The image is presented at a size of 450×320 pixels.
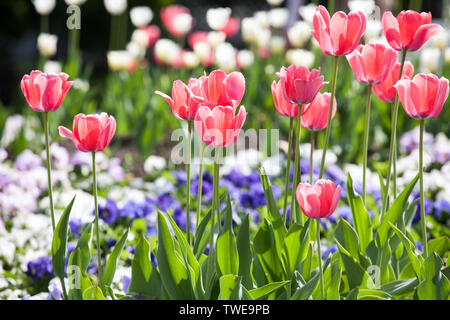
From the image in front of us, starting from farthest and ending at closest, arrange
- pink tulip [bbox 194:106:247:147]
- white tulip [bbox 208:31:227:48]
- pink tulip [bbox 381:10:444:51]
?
white tulip [bbox 208:31:227:48] → pink tulip [bbox 381:10:444:51] → pink tulip [bbox 194:106:247:147]

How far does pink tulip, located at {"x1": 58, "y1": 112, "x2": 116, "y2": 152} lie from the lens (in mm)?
1412

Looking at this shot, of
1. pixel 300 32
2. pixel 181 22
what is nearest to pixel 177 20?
pixel 181 22

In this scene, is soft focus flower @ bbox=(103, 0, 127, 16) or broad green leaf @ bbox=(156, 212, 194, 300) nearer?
broad green leaf @ bbox=(156, 212, 194, 300)

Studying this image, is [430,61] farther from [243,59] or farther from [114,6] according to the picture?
[114,6]

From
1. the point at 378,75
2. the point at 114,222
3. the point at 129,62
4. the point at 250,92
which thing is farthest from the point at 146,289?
the point at 129,62

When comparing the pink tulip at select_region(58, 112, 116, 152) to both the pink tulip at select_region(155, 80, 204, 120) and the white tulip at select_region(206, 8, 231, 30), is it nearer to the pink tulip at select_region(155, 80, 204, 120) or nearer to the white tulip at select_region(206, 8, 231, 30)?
the pink tulip at select_region(155, 80, 204, 120)

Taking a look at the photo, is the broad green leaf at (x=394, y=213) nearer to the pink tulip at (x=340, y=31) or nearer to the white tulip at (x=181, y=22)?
the pink tulip at (x=340, y=31)

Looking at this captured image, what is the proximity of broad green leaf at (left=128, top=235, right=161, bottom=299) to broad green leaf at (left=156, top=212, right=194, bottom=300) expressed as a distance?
0.12 m

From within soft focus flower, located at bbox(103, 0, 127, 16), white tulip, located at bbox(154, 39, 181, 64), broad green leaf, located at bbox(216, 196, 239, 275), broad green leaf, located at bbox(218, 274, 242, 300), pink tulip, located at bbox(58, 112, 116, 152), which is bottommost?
broad green leaf, located at bbox(218, 274, 242, 300)

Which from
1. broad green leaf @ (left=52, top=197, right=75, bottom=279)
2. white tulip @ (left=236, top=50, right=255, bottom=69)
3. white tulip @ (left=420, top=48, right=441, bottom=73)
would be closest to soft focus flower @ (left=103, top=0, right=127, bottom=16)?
white tulip @ (left=236, top=50, right=255, bottom=69)

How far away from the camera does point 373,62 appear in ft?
4.91

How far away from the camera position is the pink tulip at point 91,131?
4.63 feet

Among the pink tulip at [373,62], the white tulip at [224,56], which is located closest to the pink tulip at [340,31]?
the pink tulip at [373,62]
